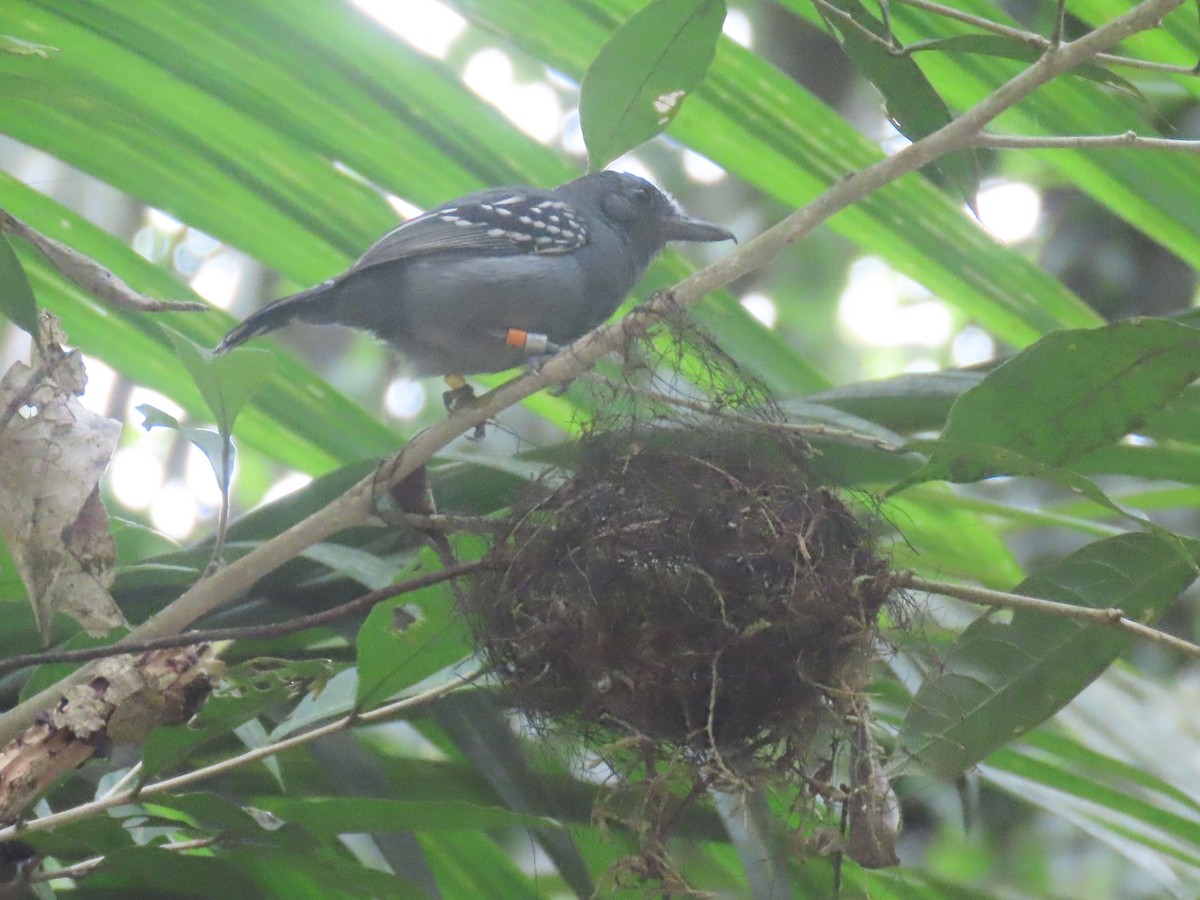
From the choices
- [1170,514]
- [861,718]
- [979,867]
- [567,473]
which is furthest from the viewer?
[979,867]

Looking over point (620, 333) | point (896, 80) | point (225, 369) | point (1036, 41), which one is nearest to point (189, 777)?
point (225, 369)

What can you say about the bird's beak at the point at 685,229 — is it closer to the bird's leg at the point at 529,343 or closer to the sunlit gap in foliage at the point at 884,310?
the bird's leg at the point at 529,343

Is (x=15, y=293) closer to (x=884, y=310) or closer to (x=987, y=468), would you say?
(x=987, y=468)

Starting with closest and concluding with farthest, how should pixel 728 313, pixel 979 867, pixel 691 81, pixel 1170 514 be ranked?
pixel 691 81 < pixel 728 313 < pixel 1170 514 < pixel 979 867

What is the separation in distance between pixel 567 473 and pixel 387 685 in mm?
526

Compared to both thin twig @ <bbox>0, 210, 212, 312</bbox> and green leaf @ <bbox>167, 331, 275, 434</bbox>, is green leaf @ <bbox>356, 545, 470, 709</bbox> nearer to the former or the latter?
green leaf @ <bbox>167, 331, 275, 434</bbox>

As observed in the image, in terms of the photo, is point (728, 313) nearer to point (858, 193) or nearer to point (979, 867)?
point (858, 193)

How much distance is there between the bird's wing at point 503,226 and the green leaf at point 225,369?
4.37 ft

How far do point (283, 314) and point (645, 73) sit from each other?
4.22 feet

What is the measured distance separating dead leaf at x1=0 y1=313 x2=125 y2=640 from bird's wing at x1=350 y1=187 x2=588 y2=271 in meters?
1.56

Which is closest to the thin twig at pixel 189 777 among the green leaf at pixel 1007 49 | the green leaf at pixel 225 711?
the green leaf at pixel 225 711

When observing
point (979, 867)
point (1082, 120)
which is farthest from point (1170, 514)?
point (1082, 120)

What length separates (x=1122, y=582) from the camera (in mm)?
1979

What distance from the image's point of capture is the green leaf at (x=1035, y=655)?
1847 millimetres
